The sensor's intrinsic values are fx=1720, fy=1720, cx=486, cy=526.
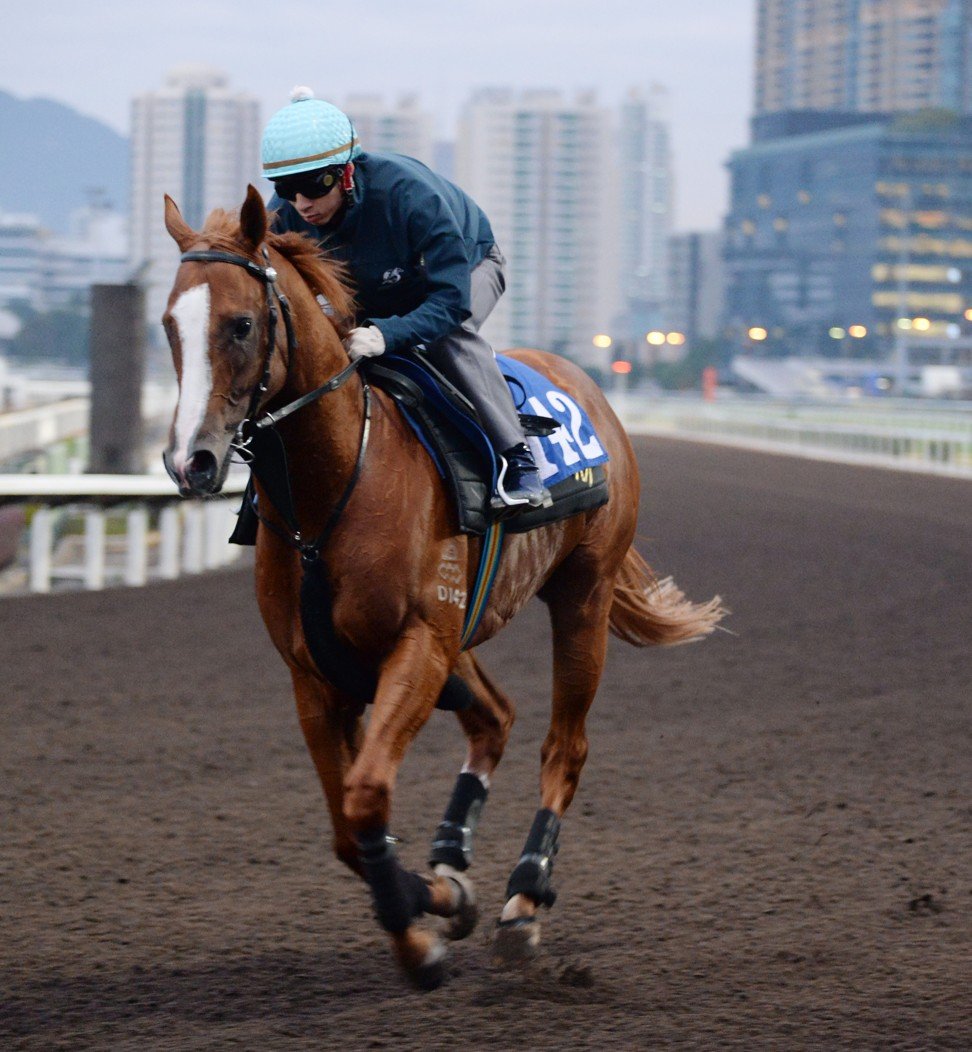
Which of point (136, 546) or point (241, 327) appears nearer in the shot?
point (241, 327)

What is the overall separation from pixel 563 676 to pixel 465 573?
0.97m

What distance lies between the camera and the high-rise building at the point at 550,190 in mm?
191750

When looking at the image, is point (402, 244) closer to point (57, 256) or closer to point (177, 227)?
point (177, 227)

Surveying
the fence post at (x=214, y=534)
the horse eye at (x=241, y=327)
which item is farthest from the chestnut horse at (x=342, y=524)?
the fence post at (x=214, y=534)

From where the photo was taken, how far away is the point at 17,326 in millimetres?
48250

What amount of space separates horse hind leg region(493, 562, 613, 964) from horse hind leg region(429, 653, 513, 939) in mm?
129

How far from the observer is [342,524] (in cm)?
360

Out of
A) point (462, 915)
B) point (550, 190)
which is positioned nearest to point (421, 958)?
point (462, 915)

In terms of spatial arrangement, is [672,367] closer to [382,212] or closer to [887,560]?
[887,560]

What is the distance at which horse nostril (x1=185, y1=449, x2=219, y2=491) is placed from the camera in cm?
307

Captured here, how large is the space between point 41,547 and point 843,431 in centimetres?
2218

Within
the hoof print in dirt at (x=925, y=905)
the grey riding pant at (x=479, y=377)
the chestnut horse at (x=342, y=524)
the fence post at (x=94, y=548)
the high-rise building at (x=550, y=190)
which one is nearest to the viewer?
the chestnut horse at (x=342, y=524)

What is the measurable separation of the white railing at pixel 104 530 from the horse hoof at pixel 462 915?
6657mm

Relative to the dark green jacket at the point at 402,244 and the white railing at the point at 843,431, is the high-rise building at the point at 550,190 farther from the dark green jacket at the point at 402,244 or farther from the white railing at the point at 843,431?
the dark green jacket at the point at 402,244
